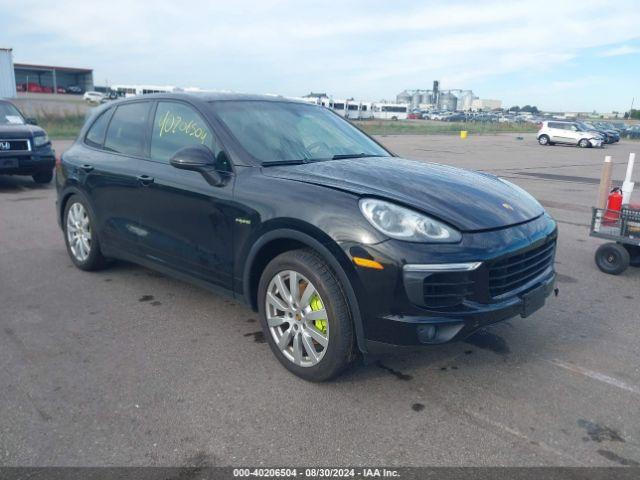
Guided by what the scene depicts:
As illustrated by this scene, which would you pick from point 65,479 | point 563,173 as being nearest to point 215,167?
point 65,479

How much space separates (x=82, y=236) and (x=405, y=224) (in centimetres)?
358

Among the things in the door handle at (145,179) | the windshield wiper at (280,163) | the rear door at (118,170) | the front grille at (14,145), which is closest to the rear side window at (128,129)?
the rear door at (118,170)

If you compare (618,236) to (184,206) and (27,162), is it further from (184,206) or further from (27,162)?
(27,162)

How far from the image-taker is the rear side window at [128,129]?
4715 mm

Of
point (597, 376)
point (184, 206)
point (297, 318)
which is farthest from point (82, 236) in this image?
point (597, 376)

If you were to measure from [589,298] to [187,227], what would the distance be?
355 cm

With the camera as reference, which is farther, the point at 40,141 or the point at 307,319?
the point at 40,141

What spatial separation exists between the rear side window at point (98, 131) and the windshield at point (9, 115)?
634 centimetres

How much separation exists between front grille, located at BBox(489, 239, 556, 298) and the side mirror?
185 centimetres

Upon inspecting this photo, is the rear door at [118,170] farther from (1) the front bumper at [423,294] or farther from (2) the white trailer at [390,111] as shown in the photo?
(2) the white trailer at [390,111]

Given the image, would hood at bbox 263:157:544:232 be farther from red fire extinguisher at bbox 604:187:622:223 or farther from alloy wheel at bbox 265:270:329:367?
red fire extinguisher at bbox 604:187:622:223

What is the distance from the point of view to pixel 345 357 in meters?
3.19

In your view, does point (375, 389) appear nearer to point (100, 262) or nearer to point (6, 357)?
point (6, 357)

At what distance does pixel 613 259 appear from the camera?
5.84 meters
